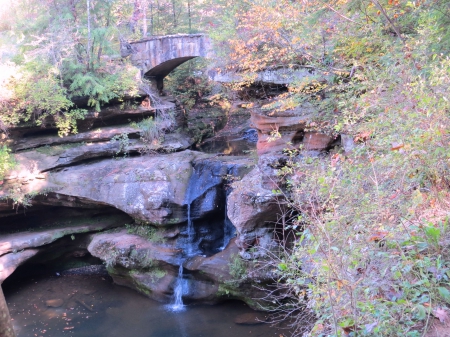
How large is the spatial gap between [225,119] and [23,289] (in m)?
13.0

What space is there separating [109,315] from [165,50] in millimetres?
10841

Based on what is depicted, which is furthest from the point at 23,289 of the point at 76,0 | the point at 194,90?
the point at 194,90

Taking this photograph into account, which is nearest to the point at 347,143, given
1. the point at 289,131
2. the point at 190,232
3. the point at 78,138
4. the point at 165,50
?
the point at 289,131

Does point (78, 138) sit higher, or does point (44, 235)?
point (78, 138)

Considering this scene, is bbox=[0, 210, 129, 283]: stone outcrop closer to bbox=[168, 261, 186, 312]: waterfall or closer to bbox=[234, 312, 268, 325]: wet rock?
bbox=[168, 261, 186, 312]: waterfall

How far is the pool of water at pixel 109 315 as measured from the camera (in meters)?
9.13

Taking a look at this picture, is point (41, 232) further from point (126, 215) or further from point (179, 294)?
point (179, 294)

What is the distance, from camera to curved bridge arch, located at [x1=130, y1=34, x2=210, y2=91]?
1528 centimetres

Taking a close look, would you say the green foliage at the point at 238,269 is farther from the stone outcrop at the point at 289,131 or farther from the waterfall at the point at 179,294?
the stone outcrop at the point at 289,131

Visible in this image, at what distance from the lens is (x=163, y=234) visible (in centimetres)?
1151

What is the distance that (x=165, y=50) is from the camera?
15.8 meters

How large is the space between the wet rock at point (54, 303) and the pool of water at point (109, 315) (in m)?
0.05

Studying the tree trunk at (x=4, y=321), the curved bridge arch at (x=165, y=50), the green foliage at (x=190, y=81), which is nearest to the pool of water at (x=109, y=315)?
the tree trunk at (x=4, y=321)

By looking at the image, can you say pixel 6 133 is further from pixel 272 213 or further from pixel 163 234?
pixel 272 213
